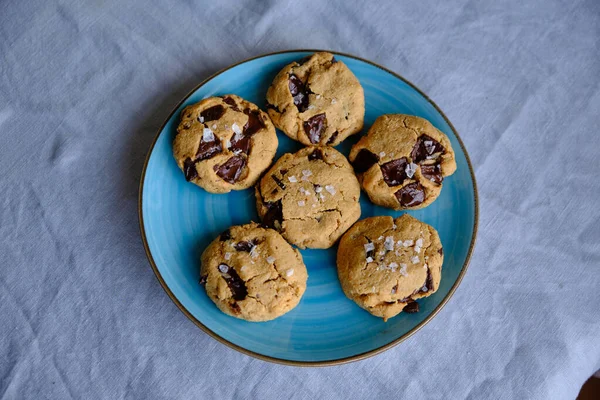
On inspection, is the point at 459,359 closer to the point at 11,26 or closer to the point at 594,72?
the point at 594,72

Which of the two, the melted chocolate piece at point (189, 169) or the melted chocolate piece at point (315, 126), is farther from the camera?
the melted chocolate piece at point (315, 126)

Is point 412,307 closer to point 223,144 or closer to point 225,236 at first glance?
point 225,236

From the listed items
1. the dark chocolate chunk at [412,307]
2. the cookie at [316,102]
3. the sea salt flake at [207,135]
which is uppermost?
the sea salt flake at [207,135]

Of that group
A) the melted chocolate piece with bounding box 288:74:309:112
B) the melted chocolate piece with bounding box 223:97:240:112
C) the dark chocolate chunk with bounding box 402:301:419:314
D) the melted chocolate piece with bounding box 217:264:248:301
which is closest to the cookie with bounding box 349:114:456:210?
the melted chocolate piece with bounding box 288:74:309:112

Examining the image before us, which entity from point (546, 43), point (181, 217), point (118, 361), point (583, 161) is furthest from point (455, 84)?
point (118, 361)

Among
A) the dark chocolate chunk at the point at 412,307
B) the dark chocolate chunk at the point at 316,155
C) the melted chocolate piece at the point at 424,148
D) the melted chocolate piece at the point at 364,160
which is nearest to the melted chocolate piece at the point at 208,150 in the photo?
the dark chocolate chunk at the point at 316,155

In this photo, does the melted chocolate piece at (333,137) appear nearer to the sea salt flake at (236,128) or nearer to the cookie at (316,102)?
the cookie at (316,102)

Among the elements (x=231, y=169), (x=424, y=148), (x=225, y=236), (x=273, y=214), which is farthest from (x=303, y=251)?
(x=424, y=148)
